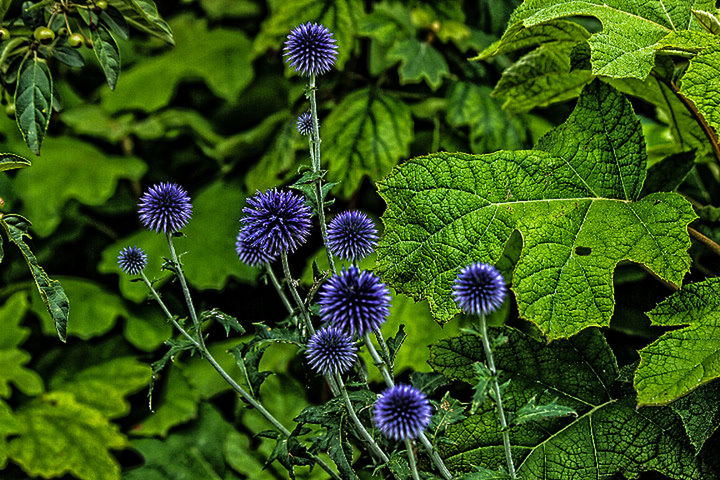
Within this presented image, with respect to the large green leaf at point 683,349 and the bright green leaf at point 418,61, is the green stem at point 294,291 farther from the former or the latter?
the bright green leaf at point 418,61

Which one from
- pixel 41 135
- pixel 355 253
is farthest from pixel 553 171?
pixel 41 135

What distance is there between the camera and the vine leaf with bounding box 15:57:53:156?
1.11 m

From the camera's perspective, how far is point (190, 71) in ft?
8.00

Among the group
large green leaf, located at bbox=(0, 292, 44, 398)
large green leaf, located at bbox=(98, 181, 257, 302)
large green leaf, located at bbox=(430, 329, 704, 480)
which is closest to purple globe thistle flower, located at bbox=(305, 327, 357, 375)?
large green leaf, located at bbox=(430, 329, 704, 480)

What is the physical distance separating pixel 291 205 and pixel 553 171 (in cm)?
47

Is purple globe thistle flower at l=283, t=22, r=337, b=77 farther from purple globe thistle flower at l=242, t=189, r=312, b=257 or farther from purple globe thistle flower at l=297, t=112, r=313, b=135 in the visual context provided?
purple globe thistle flower at l=242, t=189, r=312, b=257

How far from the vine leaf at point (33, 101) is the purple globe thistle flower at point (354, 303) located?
0.64 meters

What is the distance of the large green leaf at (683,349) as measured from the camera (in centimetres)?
89

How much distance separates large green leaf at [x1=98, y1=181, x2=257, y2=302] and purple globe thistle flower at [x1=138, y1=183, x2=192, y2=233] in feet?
2.88

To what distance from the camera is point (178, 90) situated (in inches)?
110

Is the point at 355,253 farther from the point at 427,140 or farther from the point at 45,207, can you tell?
the point at 45,207

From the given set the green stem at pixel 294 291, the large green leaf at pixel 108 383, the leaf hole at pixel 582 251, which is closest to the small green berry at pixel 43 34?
the green stem at pixel 294 291

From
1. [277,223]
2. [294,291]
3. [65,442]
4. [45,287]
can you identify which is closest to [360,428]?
[294,291]

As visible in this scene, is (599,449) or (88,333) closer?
(599,449)
